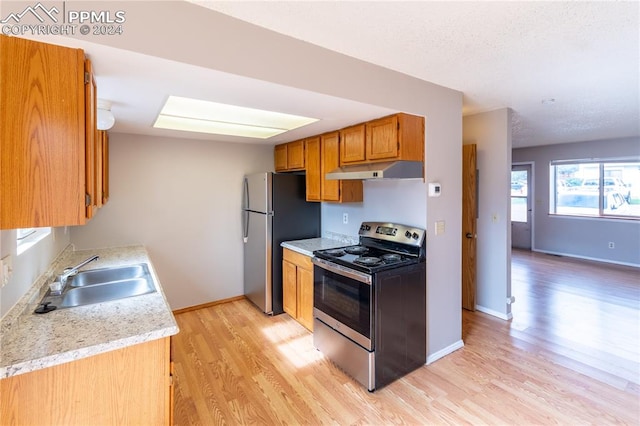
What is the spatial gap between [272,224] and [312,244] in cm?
53

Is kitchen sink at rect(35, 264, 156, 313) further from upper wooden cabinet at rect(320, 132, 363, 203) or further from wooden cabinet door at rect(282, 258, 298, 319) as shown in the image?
upper wooden cabinet at rect(320, 132, 363, 203)

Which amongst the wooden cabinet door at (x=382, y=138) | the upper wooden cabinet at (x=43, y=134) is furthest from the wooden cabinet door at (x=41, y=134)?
the wooden cabinet door at (x=382, y=138)

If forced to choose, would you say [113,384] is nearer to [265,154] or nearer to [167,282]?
[167,282]

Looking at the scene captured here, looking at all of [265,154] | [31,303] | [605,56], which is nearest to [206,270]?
[265,154]

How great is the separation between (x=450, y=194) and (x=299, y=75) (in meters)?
1.74

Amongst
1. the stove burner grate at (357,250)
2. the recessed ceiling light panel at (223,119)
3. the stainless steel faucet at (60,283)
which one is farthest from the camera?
the stove burner grate at (357,250)

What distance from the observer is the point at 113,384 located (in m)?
1.32

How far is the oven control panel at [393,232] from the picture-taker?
263 centimetres

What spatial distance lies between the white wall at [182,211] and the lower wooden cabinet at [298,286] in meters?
0.91

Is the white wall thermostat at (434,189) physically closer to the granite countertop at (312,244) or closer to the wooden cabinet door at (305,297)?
the granite countertop at (312,244)

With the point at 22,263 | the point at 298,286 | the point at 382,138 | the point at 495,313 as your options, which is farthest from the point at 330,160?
the point at 495,313

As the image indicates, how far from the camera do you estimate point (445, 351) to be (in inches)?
112

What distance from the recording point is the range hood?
7.77 ft

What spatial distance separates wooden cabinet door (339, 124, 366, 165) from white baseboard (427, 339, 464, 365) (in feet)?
6.06
